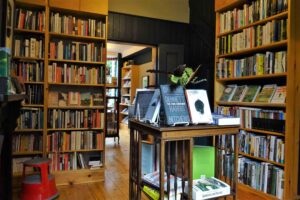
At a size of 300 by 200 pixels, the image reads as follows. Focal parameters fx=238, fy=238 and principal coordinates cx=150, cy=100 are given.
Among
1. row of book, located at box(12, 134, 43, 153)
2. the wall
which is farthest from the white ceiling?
row of book, located at box(12, 134, 43, 153)

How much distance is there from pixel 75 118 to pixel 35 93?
23.4 inches

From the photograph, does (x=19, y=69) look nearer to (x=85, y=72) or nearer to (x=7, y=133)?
(x=85, y=72)

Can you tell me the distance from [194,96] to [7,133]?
1.54 m

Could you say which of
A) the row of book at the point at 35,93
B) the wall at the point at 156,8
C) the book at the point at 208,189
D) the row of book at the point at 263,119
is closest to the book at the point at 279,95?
the row of book at the point at 263,119

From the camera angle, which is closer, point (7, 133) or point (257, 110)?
point (7, 133)

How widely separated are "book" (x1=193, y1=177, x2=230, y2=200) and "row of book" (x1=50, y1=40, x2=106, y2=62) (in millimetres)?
2260

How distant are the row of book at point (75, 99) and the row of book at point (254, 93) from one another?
1813 millimetres

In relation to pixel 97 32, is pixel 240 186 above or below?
below

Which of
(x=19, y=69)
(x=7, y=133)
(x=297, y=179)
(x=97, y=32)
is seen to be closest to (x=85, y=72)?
(x=97, y=32)

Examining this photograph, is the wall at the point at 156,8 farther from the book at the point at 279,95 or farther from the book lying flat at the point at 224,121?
the book lying flat at the point at 224,121

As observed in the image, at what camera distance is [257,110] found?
9.49 ft

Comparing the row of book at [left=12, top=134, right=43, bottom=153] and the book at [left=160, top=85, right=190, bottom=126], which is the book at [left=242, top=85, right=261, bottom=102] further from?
the row of book at [left=12, top=134, right=43, bottom=153]

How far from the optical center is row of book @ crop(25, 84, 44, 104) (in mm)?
3014

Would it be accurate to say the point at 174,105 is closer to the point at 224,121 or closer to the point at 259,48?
the point at 224,121
